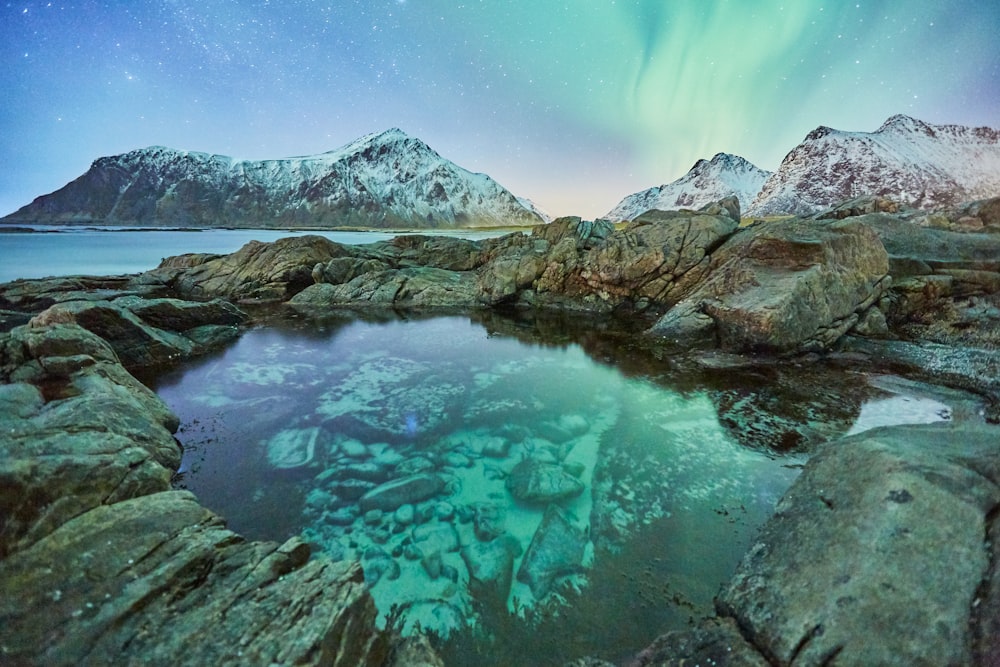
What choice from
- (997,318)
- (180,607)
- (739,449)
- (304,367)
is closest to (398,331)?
(304,367)

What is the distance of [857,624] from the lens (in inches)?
144

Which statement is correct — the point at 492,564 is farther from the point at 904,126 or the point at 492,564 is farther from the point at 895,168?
the point at 904,126

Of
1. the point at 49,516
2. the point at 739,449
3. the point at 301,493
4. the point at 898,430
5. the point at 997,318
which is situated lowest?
the point at 301,493

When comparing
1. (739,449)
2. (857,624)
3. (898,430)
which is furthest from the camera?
(739,449)

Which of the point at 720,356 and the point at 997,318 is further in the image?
the point at 720,356

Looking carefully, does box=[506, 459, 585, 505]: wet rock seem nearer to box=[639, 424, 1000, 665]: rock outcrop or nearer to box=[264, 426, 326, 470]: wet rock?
box=[639, 424, 1000, 665]: rock outcrop

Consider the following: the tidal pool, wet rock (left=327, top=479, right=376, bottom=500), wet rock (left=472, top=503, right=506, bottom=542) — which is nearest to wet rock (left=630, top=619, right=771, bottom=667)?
the tidal pool

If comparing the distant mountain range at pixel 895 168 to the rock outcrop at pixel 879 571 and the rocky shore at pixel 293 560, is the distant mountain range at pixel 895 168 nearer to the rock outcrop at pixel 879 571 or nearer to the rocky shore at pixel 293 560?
the rock outcrop at pixel 879 571

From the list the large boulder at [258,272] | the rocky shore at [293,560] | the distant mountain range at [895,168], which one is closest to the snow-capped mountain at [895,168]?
the distant mountain range at [895,168]

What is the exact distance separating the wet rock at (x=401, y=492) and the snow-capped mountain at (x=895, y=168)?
687 ft

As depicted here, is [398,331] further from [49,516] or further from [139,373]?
[49,516]

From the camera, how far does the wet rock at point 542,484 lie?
8250mm

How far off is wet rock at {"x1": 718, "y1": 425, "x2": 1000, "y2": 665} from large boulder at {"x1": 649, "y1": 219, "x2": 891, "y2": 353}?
405 inches

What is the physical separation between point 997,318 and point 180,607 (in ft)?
80.2
